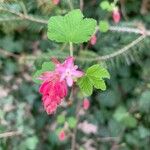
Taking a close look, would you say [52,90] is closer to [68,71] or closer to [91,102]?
[68,71]

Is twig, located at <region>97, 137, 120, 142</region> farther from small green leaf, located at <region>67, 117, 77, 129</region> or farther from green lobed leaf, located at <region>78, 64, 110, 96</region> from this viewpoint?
green lobed leaf, located at <region>78, 64, 110, 96</region>

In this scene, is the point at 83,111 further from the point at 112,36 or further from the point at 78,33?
the point at 78,33

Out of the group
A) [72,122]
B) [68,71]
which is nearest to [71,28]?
[68,71]

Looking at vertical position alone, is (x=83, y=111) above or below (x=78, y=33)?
below

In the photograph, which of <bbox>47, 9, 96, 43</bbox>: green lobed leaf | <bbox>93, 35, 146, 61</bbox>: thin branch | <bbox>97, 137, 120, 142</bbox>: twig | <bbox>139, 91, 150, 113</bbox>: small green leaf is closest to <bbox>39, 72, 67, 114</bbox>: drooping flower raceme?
<bbox>47, 9, 96, 43</bbox>: green lobed leaf

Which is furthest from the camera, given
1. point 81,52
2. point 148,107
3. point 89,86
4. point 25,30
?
point 25,30

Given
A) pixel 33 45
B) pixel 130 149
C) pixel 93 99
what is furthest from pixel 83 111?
pixel 33 45
